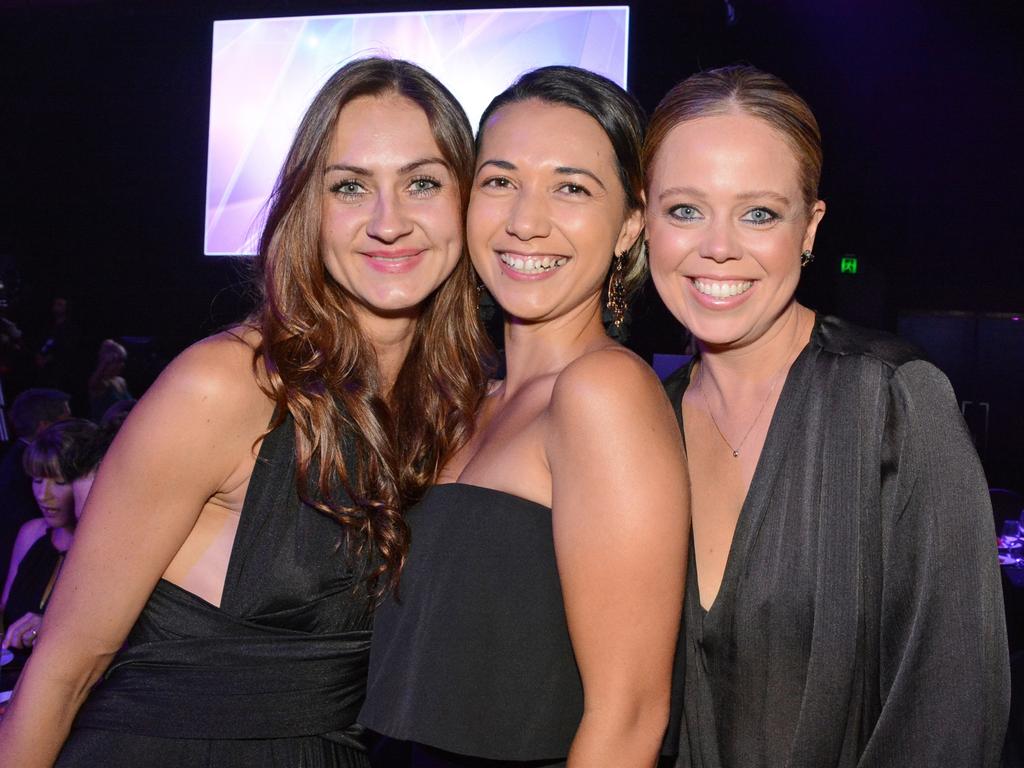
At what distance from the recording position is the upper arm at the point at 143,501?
170 centimetres

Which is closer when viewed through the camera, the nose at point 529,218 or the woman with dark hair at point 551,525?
the woman with dark hair at point 551,525

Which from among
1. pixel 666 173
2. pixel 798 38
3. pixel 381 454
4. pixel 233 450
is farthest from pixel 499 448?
pixel 798 38

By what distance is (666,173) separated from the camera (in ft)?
6.45

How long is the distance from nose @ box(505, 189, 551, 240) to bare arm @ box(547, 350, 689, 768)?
0.40 m

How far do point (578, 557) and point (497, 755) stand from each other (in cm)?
40

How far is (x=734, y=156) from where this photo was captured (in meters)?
1.91

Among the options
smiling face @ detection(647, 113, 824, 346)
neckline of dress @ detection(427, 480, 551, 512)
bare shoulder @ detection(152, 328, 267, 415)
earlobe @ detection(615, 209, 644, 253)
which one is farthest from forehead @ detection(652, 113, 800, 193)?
bare shoulder @ detection(152, 328, 267, 415)

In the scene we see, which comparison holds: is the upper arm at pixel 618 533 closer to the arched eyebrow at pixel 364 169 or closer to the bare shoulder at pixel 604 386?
the bare shoulder at pixel 604 386

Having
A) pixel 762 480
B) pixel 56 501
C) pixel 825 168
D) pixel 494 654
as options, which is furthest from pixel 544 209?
pixel 825 168

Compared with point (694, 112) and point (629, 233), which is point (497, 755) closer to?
point (629, 233)

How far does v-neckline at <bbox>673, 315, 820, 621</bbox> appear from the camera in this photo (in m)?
1.86

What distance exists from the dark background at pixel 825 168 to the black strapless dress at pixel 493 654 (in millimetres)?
5767

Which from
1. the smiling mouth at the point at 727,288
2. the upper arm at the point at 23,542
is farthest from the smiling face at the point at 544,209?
the upper arm at the point at 23,542

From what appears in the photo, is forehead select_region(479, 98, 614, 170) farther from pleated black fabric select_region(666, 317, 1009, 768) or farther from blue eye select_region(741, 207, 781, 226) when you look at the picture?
pleated black fabric select_region(666, 317, 1009, 768)
